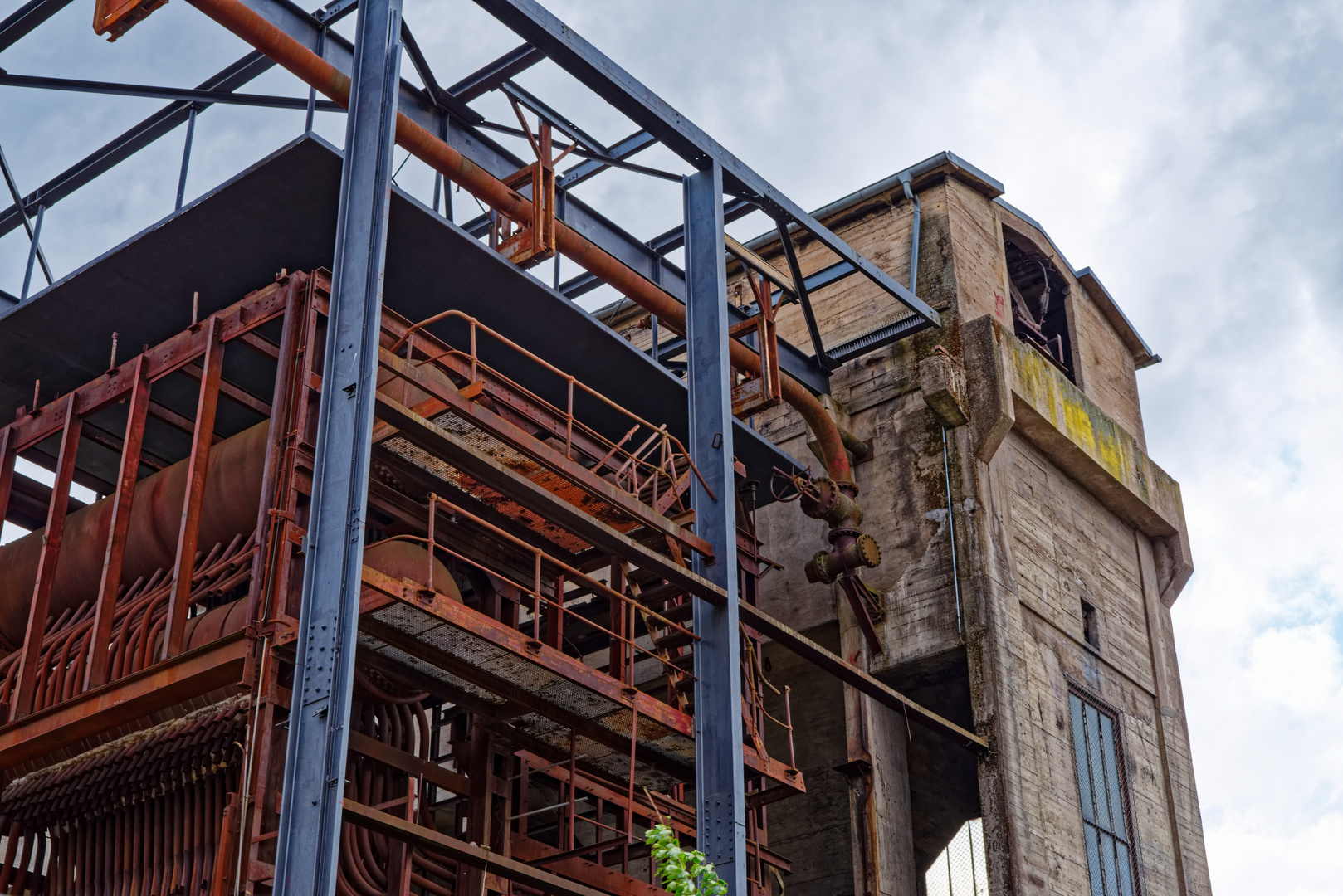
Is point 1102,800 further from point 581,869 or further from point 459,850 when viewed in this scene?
point 459,850

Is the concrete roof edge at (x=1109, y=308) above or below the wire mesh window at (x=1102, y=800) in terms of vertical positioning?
above

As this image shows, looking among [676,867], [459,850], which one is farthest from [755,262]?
[676,867]

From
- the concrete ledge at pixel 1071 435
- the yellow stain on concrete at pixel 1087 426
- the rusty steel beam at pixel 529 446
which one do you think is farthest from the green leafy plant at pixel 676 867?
the yellow stain on concrete at pixel 1087 426

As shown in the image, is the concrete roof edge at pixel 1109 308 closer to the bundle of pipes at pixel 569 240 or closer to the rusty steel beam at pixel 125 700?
the bundle of pipes at pixel 569 240

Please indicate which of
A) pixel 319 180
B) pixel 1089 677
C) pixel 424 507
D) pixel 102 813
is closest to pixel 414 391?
pixel 424 507

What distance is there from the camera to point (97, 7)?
14.2m

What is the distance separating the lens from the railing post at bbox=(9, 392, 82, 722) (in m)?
15.4

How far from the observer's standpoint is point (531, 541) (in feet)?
58.2

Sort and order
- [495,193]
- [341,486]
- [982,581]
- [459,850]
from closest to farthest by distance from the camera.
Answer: [341,486] → [459,850] → [495,193] → [982,581]

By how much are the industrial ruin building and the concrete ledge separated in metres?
0.09

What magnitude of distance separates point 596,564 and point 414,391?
3.98 metres

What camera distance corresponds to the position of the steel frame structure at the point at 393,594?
41.7 ft

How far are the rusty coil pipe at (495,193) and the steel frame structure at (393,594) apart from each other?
282 millimetres

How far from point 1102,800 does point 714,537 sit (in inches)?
346
